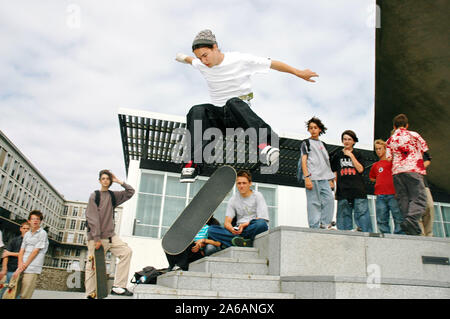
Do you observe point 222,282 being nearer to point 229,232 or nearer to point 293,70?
point 229,232

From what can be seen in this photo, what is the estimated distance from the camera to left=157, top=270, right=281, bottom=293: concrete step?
3009mm

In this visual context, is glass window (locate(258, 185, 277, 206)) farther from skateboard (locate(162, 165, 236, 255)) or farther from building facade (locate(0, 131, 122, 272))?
skateboard (locate(162, 165, 236, 255))

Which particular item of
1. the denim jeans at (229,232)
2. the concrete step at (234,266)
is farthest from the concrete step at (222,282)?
the denim jeans at (229,232)

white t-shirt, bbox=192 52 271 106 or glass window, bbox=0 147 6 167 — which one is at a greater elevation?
glass window, bbox=0 147 6 167

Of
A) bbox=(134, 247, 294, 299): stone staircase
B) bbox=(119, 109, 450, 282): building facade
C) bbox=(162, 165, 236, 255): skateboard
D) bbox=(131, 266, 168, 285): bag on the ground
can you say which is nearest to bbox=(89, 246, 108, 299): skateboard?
bbox=(131, 266, 168, 285): bag on the ground

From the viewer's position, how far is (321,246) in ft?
11.2

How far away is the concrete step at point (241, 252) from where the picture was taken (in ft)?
12.5

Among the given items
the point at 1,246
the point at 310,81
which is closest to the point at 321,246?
the point at 310,81

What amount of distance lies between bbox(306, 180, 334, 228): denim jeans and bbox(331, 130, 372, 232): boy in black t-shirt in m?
0.46

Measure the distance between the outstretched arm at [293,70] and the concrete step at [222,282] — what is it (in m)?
2.01

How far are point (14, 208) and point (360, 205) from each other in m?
68.6

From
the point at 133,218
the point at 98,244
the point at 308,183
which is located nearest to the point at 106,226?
the point at 98,244

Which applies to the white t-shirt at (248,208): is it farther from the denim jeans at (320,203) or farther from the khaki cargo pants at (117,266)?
the khaki cargo pants at (117,266)

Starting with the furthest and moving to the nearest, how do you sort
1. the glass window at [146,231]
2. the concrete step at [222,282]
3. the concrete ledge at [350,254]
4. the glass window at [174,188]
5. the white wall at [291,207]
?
the white wall at [291,207], the glass window at [174,188], the glass window at [146,231], the concrete ledge at [350,254], the concrete step at [222,282]
